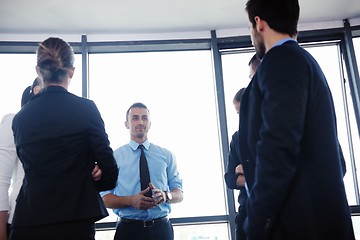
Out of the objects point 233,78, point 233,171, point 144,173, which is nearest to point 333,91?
point 233,78

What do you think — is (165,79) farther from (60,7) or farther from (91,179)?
(91,179)

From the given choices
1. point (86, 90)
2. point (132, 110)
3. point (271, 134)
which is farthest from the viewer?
point (86, 90)

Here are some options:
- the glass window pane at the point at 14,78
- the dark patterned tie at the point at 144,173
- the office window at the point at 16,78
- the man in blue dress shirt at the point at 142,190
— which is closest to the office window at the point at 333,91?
the man in blue dress shirt at the point at 142,190

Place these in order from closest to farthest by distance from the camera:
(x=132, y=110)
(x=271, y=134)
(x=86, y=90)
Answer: (x=271, y=134) < (x=132, y=110) < (x=86, y=90)

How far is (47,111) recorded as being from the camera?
1.26 metres

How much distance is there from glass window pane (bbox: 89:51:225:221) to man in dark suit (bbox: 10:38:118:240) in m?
2.13

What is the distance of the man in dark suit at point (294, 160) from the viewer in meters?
1.01

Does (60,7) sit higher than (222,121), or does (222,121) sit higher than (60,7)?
(60,7)

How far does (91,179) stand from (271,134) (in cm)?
71

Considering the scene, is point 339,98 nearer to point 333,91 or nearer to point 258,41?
point 333,91

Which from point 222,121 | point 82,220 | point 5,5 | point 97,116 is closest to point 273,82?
point 97,116

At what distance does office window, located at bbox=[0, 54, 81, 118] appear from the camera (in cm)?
347

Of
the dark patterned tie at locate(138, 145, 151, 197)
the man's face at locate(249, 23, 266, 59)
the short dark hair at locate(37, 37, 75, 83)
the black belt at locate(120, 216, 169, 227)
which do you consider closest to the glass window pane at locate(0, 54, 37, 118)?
the dark patterned tie at locate(138, 145, 151, 197)

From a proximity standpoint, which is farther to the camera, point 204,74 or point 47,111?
point 204,74
